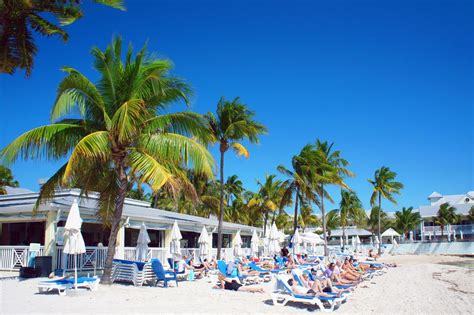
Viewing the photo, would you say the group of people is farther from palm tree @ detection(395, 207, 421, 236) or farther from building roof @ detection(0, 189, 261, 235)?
palm tree @ detection(395, 207, 421, 236)

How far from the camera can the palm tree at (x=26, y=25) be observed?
9.89 metres

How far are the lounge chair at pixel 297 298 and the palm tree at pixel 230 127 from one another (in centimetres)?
1169

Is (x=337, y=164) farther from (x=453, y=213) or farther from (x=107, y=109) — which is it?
(x=453, y=213)

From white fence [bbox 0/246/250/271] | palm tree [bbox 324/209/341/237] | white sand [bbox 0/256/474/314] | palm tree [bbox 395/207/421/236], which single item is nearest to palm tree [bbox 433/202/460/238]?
palm tree [bbox 395/207/421/236]

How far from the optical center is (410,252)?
49594 mm

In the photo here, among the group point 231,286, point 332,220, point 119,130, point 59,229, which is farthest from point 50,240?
point 332,220

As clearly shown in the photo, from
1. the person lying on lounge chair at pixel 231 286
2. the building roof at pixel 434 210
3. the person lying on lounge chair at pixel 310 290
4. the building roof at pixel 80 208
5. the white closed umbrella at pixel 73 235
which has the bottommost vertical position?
the person lying on lounge chair at pixel 231 286

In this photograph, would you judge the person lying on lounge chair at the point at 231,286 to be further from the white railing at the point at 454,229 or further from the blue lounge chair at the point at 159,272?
the white railing at the point at 454,229

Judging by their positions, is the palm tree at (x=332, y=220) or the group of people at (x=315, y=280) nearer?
the group of people at (x=315, y=280)

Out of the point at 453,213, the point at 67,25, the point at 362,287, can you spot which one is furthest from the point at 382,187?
the point at 67,25

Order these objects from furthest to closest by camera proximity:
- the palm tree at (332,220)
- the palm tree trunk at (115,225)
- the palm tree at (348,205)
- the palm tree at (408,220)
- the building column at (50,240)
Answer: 1. the palm tree at (332,220)
2. the palm tree at (408,220)
3. the palm tree at (348,205)
4. the building column at (50,240)
5. the palm tree trunk at (115,225)

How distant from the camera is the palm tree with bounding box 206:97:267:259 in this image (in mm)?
22328

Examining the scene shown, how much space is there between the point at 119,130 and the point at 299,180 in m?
18.4

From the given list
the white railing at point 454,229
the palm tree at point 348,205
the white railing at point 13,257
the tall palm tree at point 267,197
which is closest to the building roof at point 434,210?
the white railing at point 454,229
